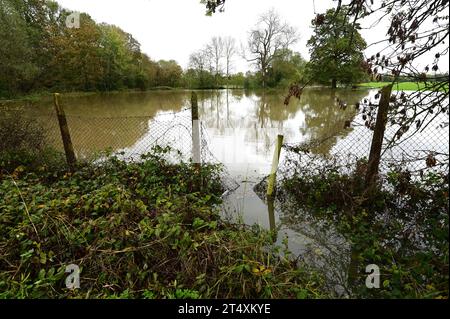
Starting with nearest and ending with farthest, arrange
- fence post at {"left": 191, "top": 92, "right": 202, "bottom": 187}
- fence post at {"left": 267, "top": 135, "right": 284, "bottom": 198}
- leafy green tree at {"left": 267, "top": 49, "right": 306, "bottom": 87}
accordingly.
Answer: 1. fence post at {"left": 267, "top": 135, "right": 284, "bottom": 198}
2. fence post at {"left": 191, "top": 92, "right": 202, "bottom": 187}
3. leafy green tree at {"left": 267, "top": 49, "right": 306, "bottom": 87}

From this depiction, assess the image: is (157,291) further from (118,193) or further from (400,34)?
(400,34)

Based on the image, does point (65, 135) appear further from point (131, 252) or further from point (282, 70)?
point (282, 70)

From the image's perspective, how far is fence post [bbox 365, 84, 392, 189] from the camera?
2.88m

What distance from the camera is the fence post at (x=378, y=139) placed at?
2875mm

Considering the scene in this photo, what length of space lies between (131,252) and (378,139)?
9.97 ft

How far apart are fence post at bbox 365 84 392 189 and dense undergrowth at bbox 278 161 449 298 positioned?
11 cm

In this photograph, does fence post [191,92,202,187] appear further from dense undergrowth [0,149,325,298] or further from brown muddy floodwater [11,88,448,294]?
dense undergrowth [0,149,325,298]

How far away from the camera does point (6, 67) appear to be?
61.4ft

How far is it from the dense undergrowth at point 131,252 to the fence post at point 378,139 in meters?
1.62

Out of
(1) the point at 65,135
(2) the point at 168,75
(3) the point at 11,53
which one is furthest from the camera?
(2) the point at 168,75

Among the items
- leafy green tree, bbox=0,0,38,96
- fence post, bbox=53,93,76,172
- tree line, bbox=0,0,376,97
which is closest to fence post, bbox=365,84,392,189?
fence post, bbox=53,93,76,172

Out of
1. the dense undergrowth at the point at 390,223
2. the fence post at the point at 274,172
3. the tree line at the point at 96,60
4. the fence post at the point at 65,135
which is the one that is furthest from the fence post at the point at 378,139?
the tree line at the point at 96,60

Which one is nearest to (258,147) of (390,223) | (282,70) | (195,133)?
(195,133)

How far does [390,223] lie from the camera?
2.84m
